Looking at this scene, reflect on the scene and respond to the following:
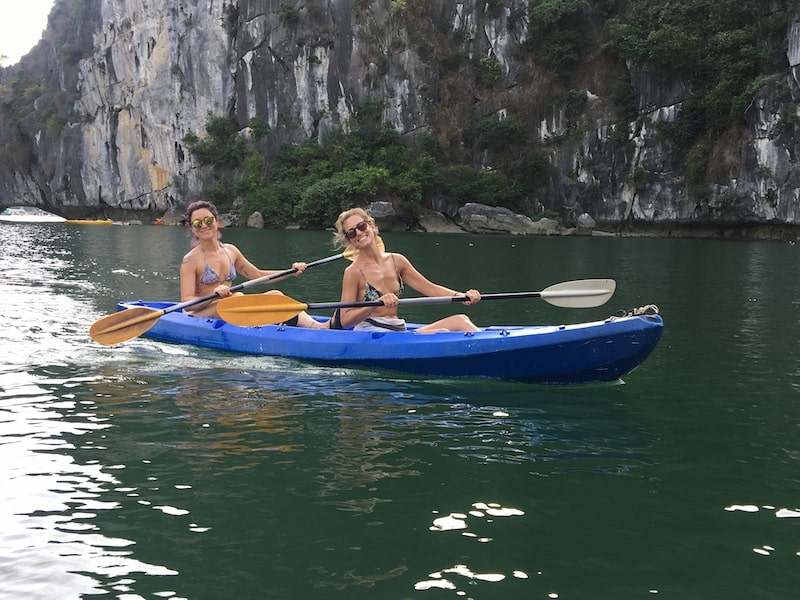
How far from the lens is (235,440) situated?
5148 mm

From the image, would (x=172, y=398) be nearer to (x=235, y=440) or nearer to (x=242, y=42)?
(x=235, y=440)

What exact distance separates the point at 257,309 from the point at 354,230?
1.56 m

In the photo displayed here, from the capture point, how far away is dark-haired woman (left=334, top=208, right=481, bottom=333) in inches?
259

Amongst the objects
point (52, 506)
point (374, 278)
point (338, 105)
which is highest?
point (338, 105)

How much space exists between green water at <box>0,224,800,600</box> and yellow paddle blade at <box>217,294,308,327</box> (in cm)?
48

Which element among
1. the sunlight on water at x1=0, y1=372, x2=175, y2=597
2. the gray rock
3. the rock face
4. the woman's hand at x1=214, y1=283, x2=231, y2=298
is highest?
the rock face

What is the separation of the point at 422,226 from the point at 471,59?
39.9ft

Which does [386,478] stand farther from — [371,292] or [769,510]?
[371,292]

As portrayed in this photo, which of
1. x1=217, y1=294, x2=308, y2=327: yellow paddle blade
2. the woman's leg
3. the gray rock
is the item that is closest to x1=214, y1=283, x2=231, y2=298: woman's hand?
x1=217, y1=294, x2=308, y2=327: yellow paddle blade

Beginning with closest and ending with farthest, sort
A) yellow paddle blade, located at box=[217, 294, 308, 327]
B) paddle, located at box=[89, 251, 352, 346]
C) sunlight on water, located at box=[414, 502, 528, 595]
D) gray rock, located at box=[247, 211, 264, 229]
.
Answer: sunlight on water, located at box=[414, 502, 528, 595], yellow paddle blade, located at box=[217, 294, 308, 327], paddle, located at box=[89, 251, 352, 346], gray rock, located at box=[247, 211, 264, 229]

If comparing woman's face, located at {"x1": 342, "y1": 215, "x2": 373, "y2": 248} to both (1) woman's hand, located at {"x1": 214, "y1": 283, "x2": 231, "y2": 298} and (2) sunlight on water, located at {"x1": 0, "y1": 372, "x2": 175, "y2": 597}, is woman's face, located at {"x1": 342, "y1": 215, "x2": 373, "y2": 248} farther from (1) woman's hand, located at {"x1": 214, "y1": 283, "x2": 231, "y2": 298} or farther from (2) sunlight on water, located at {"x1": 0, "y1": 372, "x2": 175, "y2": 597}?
(2) sunlight on water, located at {"x1": 0, "y1": 372, "x2": 175, "y2": 597}

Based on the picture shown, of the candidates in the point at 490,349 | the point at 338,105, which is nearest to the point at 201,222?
the point at 490,349

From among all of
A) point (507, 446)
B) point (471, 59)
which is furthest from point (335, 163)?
point (507, 446)

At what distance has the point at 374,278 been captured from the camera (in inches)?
273
